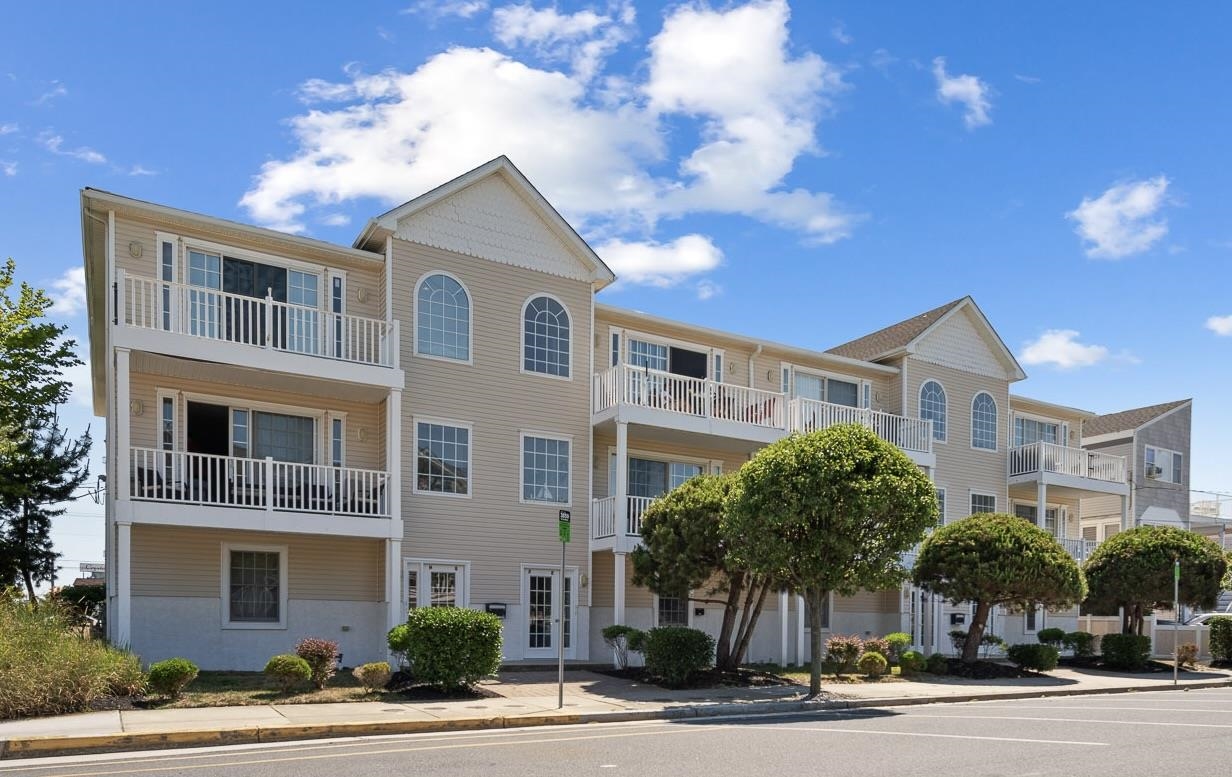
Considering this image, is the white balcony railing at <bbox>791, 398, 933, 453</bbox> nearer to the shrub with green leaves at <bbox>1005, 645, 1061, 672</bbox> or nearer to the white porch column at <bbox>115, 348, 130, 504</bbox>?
the shrub with green leaves at <bbox>1005, 645, 1061, 672</bbox>

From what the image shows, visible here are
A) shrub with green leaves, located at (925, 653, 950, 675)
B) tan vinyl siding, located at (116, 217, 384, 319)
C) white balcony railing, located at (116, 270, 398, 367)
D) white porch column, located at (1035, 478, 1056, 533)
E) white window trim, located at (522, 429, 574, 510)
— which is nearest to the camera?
white balcony railing, located at (116, 270, 398, 367)

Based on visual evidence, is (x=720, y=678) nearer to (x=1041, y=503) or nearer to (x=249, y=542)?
(x=249, y=542)

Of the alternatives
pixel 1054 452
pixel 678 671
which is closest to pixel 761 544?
pixel 678 671

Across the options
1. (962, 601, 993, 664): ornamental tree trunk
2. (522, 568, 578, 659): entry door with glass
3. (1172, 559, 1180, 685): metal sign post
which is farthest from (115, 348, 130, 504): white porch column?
(1172, 559, 1180, 685): metal sign post

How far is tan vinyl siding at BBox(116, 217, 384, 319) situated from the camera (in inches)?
784

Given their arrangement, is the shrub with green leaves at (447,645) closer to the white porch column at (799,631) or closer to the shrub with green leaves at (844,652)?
the shrub with green leaves at (844,652)

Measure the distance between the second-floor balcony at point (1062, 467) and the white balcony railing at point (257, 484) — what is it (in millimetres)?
20676

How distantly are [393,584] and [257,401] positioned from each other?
177 inches

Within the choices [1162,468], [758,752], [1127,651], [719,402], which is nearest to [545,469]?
[719,402]

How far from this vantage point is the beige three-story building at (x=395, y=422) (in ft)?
64.6

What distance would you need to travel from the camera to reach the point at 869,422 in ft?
93.0

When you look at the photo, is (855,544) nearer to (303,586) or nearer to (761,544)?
(761,544)

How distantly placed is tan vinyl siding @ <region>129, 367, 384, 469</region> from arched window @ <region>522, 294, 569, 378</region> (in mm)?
3701

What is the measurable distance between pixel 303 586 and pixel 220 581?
158 centimetres
